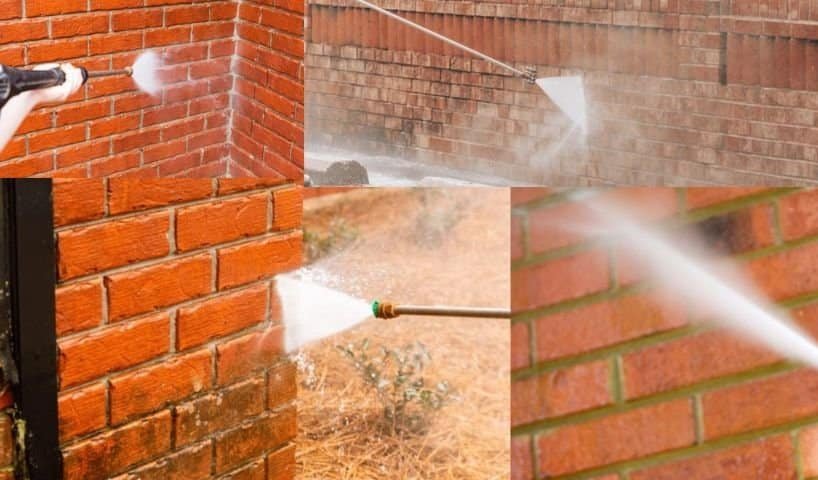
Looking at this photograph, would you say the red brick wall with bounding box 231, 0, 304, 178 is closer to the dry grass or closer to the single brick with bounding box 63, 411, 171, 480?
the dry grass

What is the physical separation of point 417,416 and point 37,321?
835mm

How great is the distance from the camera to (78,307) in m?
1.70

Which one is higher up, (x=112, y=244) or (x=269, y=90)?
(x=269, y=90)

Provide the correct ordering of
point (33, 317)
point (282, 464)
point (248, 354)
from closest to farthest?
point (33, 317) < point (248, 354) < point (282, 464)

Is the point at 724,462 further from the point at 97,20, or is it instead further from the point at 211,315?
the point at 97,20

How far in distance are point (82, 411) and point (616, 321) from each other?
894mm

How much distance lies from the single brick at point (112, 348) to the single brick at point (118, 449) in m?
0.12

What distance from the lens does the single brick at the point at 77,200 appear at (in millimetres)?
1652

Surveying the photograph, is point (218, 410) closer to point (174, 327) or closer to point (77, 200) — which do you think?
point (174, 327)

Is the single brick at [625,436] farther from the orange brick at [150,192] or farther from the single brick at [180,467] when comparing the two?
the orange brick at [150,192]

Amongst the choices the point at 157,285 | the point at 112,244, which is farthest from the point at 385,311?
the point at 112,244

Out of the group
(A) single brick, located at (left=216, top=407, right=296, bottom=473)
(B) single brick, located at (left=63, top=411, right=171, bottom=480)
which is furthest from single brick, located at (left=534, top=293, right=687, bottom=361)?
(B) single brick, located at (left=63, top=411, right=171, bottom=480)

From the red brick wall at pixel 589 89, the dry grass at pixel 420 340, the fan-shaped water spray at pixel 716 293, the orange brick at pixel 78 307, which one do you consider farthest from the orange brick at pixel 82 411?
the fan-shaped water spray at pixel 716 293

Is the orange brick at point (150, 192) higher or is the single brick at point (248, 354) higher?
the orange brick at point (150, 192)
